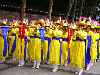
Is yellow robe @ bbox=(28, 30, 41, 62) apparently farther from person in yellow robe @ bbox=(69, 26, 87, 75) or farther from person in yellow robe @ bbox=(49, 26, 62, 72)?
person in yellow robe @ bbox=(69, 26, 87, 75)

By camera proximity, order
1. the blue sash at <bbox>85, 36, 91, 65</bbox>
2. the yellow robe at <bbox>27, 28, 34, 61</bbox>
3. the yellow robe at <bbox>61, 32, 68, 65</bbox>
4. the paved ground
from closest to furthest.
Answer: the paved ground, the yellow robe at <bbox>61, 32, 68, 65</bbox>, the blue sash at <bbox>85, 36, 91, 65</bbox>, the yellow robe at <bbox>27, 28, 34, 61</bbox>

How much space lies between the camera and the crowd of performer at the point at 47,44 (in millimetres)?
10258

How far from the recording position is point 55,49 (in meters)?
10.4

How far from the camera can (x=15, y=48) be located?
10.9m

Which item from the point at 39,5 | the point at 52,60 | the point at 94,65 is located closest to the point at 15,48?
the point at 52,60

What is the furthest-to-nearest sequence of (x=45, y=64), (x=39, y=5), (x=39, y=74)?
(x=39, y=5) → (x=45, y=64) → (x=39, y=74)

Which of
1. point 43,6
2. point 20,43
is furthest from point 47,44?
point 43,6

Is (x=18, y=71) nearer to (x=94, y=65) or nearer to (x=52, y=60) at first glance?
(x=52, y=60)

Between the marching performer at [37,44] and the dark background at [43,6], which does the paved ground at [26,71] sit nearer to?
the marching performer at [37,44]

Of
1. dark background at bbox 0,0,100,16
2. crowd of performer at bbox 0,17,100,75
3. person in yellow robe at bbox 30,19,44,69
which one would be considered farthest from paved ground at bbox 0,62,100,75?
dark background at bbox 0,0,100,16

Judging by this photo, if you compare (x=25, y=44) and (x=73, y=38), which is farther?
(x=25, y=44)

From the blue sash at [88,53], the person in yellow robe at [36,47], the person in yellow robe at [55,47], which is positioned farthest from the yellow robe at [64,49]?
the person in yellow robe at [36,47]

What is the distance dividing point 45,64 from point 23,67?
100 centimetres

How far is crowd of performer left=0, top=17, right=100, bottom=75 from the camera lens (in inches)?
404
